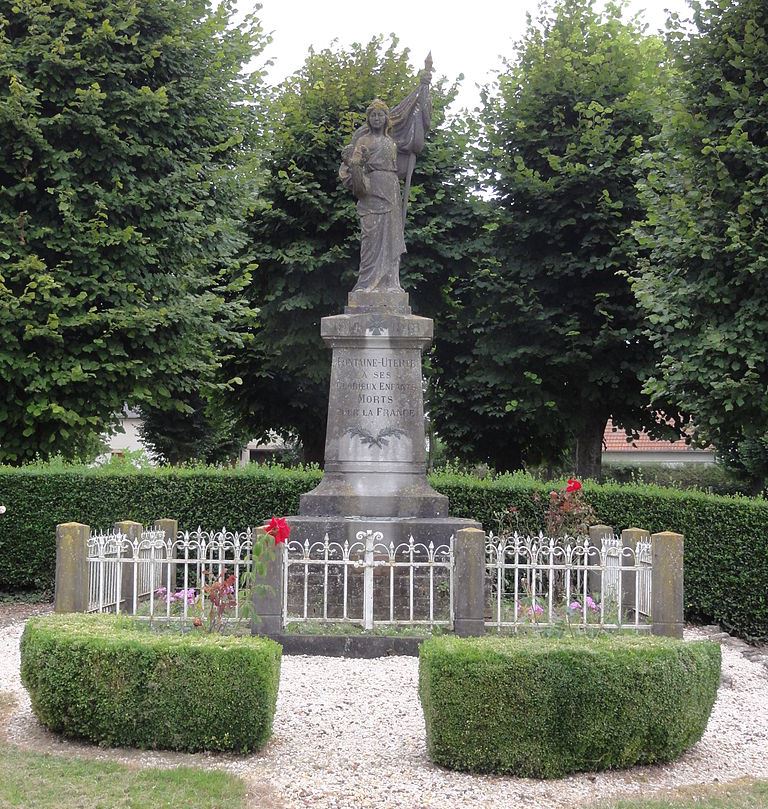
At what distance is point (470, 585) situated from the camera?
9.41 meters

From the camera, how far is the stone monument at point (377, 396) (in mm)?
11281

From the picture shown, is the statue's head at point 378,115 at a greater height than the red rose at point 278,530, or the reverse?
the statue's head at point 378,115

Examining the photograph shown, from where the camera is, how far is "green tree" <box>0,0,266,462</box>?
581 inches

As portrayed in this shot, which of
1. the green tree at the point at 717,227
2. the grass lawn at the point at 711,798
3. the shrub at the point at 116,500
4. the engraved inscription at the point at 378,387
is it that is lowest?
the grass lawn at the point at 711,798

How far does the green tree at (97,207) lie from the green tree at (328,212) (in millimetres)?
2907

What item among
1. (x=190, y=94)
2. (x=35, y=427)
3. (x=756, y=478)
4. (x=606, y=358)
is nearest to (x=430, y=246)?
(x=606, y=358)

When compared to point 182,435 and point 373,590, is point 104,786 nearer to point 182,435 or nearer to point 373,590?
point 373,590

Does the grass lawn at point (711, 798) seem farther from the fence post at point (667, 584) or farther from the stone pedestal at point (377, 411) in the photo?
the stone pedestal at point (377, 411)

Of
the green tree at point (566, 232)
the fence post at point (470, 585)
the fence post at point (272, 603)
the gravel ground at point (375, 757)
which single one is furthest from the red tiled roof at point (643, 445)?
the fence post at point (272, 603)

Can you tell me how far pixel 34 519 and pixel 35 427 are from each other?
6.18ft

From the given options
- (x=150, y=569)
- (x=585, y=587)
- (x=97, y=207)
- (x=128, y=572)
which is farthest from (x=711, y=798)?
(x=97, y=207)

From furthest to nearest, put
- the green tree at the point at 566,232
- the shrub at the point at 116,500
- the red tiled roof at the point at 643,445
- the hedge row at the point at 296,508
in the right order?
the red tiled roof at the point at 643,445
the green tree at the point at 566,232
the shrub at the point at 116,500
the hedge row at the point at 296,508

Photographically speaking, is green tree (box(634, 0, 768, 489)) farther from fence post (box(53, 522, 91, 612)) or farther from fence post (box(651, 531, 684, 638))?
fence post (box(53, 522, 91, 612))

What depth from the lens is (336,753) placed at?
21.6 feet
